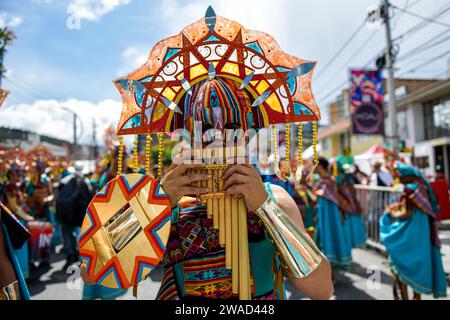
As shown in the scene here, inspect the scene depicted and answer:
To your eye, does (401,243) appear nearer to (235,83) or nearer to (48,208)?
(235,83)

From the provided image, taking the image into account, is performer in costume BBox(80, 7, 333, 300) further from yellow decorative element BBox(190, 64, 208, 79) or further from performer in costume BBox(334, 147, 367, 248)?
performer in costume BBox(334, 147, 367, 248)

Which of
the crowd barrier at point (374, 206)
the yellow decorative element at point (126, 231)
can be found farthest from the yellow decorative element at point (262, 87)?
the crowd barrier at point (374, 206)

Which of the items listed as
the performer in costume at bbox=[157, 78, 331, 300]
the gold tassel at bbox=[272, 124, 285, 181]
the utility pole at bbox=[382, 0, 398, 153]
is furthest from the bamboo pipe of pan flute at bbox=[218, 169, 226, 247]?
the utility pole at bbox=[382, 0, 398, 153]

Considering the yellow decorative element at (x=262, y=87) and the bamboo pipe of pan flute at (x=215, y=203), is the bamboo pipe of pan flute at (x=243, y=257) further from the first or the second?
the yellow decorative element at (x=262, y=87)

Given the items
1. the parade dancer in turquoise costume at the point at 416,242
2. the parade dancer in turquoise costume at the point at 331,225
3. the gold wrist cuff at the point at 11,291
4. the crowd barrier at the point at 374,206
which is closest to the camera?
the gold wrist cuff at the point at 11,291

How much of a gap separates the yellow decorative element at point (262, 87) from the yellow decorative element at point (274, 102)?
4cm

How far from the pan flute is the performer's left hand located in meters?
0.05

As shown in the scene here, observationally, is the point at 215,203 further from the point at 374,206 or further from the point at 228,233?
the point at 374,206

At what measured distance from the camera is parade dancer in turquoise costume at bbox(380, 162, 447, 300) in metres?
3.89

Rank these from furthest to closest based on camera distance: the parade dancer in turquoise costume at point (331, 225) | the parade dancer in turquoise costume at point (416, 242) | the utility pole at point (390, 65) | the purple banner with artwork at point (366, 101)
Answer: the purple banner with artwork at point (366, 101) → the utility pole at point (390, 65) → the parade dancer in turquoise costume at point (331, 225) → the parade dancer in turquoise costume at point (416, 242)

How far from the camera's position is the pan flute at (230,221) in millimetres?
1359

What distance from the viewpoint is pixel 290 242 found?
1.31m

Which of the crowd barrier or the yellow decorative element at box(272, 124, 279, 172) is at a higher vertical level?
the yellow decorative element at box(272, 124, 279, 172)

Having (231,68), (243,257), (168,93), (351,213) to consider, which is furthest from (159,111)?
(351,213)
